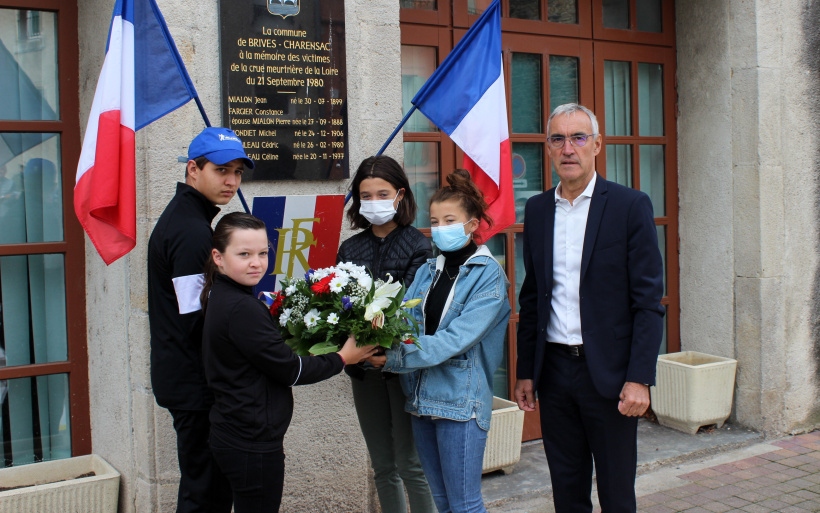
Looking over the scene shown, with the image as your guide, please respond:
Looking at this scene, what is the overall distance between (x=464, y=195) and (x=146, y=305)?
1.63 metres

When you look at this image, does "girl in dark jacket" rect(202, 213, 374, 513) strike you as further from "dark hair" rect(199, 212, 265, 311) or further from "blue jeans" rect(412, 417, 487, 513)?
"blue jeans" rect(412, 417, 487, 513)

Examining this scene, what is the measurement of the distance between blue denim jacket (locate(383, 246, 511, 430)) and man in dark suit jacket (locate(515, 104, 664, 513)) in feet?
0.80

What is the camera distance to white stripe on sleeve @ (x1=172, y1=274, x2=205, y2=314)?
2.70m

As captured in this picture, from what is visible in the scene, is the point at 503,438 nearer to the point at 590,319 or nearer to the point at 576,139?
the point at 590,319

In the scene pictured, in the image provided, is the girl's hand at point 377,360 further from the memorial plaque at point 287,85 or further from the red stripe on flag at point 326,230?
the memorial plaque at point 287,85

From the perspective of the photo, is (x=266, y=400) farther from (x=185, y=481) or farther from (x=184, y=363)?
(x=185, y=481)

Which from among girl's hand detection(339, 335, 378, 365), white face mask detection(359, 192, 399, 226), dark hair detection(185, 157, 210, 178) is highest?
dark hair detection(185, 157, 210, 178)

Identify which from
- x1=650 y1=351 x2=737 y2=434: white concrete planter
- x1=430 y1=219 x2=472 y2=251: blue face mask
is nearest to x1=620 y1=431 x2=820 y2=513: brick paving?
x1=650 y1=351 x2=737 y2=434: white concrete planter

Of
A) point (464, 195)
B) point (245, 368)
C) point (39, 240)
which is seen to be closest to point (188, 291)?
point (245, 368)

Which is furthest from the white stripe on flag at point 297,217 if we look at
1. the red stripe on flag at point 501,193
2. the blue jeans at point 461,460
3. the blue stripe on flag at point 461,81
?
the blue jeans at point 461,460

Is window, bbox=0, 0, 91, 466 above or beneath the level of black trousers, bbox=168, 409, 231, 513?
above

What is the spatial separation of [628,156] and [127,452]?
4103mm

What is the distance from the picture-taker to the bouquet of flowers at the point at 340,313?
267 centimetres

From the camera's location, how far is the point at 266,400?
2.55 m
